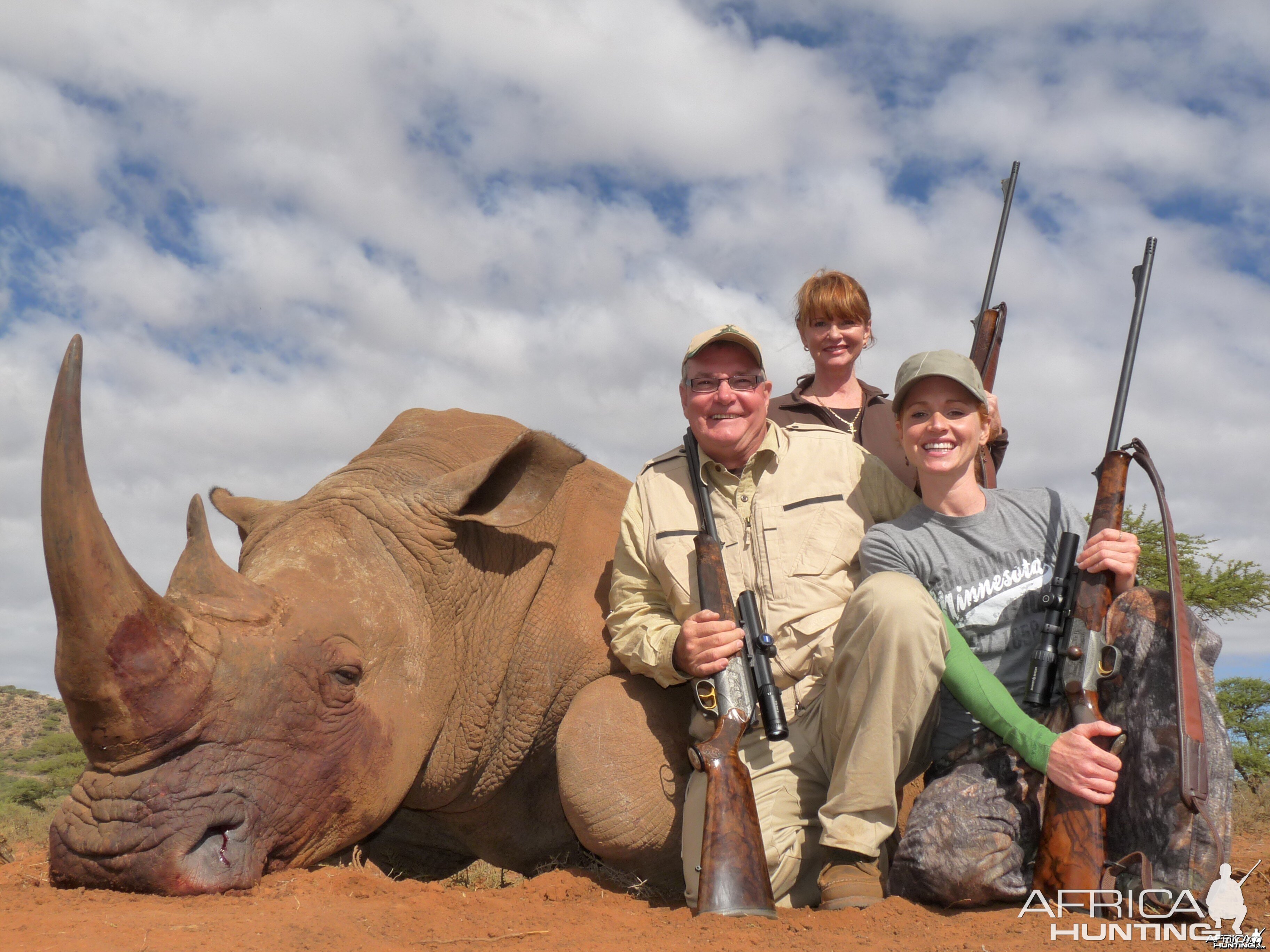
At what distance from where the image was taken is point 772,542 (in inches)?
203

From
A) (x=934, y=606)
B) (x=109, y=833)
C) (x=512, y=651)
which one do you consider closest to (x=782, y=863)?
(x=934, y=606)

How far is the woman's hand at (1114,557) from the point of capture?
4316 millimetres

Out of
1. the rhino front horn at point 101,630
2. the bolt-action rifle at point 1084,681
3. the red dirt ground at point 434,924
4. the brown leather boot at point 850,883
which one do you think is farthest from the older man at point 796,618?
the rhino front horn at point 101,630

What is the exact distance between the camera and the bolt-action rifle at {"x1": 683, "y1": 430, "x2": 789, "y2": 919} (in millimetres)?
4031

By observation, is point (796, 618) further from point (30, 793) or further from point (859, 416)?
point (30, 793)

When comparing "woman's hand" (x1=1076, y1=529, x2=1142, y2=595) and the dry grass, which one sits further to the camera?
the dry grass

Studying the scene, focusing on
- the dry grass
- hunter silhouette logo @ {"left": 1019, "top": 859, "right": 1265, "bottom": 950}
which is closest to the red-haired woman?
hunter silhouette logo @ {"left": 1019, "top": 859, "right": 1265, "bottom": 950}

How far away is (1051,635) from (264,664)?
10.6ft

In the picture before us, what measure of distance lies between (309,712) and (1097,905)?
3.14 meters

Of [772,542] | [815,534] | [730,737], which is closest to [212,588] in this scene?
[730,737]

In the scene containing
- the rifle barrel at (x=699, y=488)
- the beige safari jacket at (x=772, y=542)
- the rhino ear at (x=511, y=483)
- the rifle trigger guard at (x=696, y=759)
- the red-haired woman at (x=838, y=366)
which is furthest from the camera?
the red-haired woman at (x=838, y=366)

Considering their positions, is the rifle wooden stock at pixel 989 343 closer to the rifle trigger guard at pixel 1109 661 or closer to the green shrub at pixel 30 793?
the rifle trigger guard at pixel 1109 661

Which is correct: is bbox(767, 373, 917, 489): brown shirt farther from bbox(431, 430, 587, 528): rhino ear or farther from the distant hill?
the distant hill

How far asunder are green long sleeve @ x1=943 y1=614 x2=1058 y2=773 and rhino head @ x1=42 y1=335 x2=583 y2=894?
2163 millimetres
